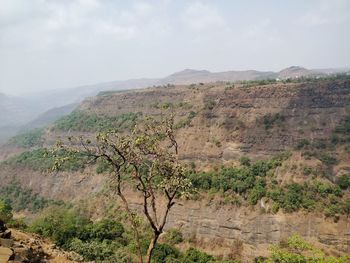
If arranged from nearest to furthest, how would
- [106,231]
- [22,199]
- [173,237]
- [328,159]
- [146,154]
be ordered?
[146,154]
[106,231]
[173,237]
[328,159]
[22,199]

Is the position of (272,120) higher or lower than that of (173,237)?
higher

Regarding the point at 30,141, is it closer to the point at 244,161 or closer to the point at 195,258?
the point at 244,161

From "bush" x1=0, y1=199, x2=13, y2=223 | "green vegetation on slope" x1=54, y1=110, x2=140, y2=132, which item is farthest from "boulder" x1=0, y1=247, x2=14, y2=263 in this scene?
"green vegetation on slope" x1=54, y1=110, x2=140, y2=132

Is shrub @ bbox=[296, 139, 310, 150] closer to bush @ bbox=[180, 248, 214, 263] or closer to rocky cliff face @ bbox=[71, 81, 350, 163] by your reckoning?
rocky cliff face @ bbox=[71, 81, 350, 163]

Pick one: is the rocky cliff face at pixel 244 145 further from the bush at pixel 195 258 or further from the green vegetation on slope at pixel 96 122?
the bush at pixel 195 258

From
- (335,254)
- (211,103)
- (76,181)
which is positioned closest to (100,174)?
(76,181)

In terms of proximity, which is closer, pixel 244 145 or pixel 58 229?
pixel 58 229

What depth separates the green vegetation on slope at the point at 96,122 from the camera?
66.0m

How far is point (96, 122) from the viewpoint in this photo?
240 feet

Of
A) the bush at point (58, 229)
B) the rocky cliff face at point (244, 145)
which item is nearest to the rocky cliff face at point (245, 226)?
the rocky cliff face at point (244, 145)

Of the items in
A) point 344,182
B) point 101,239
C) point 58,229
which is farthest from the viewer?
point 344,182

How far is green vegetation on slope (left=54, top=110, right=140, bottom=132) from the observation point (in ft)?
217

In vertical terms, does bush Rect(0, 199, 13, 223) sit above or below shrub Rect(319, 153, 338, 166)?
above

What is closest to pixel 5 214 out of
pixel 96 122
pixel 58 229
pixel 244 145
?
pixel 58 229
